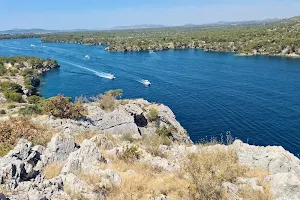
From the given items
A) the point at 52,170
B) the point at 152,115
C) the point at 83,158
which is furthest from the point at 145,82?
A: the point at 52,170

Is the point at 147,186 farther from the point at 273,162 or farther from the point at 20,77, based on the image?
the point at 20,77

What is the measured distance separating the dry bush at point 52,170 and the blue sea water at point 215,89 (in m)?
30.9

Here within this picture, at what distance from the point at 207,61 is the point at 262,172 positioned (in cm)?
9098

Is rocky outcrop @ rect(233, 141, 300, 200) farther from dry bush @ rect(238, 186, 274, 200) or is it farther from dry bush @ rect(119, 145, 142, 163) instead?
dry bush @ rect(119, 145, 142, 163)

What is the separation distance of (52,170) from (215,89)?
180 ft

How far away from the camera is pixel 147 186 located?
374 inches

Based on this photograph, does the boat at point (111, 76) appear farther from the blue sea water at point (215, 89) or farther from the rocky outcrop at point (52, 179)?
the rocky outcrop at point (52, 179)

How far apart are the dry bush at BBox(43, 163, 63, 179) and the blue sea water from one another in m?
30.9

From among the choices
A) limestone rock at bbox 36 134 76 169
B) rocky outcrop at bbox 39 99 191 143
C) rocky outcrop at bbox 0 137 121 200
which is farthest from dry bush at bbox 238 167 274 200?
rocky outcrop at bbox 39 99 191 143

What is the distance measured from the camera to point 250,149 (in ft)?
45.4

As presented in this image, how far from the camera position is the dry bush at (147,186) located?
8945mm

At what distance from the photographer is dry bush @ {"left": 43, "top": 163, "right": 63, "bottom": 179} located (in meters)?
10.4

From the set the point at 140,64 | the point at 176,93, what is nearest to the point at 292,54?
the point at 140,64

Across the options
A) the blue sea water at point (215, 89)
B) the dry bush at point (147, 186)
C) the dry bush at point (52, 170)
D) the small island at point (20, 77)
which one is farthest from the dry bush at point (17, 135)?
the small island at point (20, 77)
